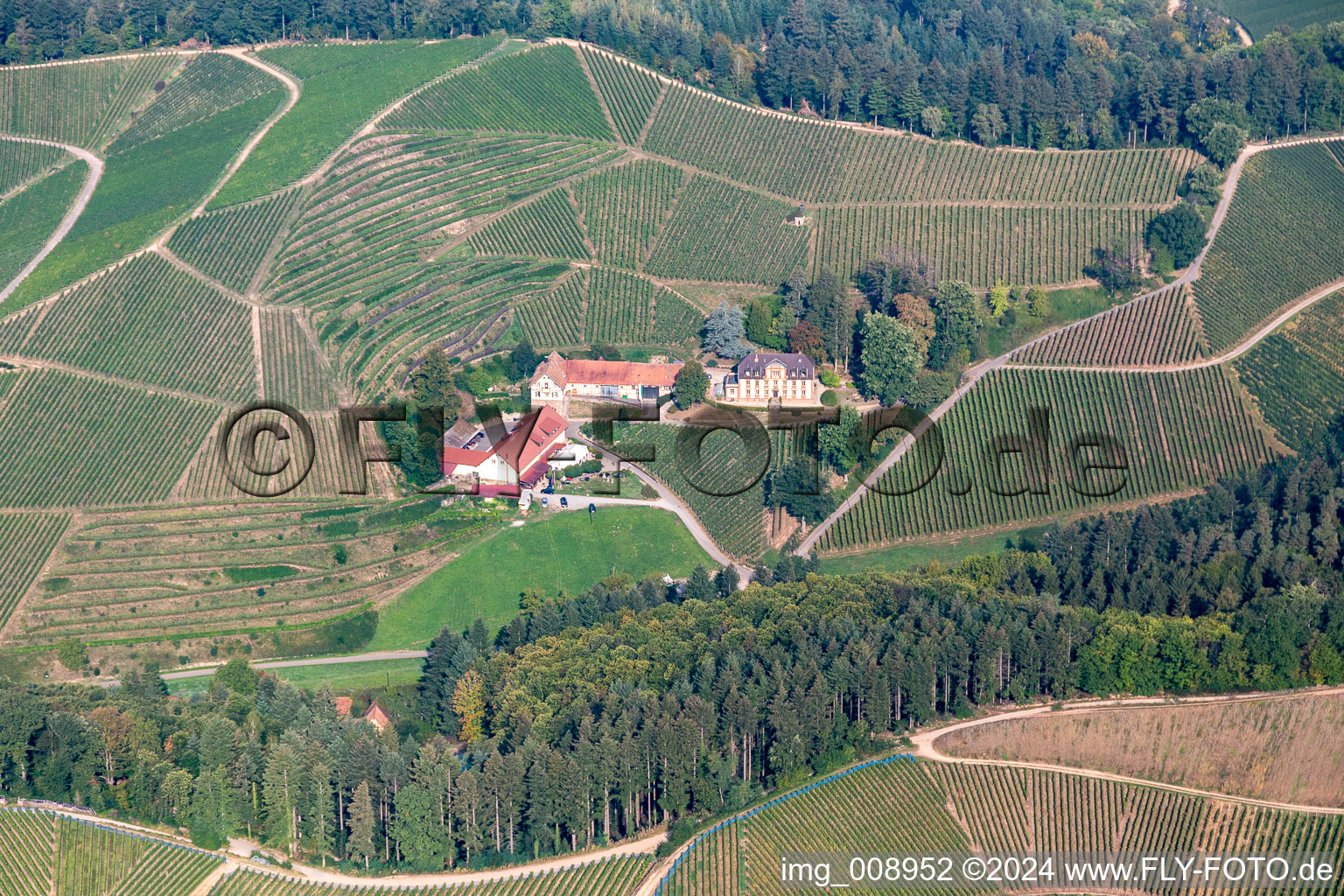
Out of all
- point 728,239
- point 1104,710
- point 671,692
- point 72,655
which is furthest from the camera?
point 728,239

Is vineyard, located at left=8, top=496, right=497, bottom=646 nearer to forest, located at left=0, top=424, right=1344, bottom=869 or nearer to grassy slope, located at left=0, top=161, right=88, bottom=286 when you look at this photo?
forest, located at left=0, top=424, right=1344, bottom=869

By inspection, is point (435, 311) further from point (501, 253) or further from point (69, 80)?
point (69, 80)

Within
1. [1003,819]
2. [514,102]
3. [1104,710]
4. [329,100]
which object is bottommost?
[1003,819]

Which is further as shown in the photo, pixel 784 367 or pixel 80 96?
pixel 80 96

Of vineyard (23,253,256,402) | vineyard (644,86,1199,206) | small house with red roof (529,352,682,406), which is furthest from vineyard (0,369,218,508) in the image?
vineyard (644,86,1199,206)

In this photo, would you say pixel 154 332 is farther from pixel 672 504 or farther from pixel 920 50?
pixel 920 50

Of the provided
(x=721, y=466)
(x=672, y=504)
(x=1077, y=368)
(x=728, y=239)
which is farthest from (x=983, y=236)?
(x=672, y=504)

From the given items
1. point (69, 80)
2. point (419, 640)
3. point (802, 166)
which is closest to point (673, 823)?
point (419, 640)

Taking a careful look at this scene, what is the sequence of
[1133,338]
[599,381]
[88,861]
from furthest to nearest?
[599,381] → [1133,338] → [88,861]
